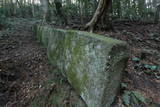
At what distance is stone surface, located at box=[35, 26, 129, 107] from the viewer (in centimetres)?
176

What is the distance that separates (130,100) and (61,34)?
83.5 inches

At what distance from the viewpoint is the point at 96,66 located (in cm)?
189

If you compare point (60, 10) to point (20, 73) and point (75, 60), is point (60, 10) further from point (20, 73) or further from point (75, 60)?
point (75, 60)

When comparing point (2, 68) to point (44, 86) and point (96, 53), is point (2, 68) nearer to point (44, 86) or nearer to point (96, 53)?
Result: point (44, 86)

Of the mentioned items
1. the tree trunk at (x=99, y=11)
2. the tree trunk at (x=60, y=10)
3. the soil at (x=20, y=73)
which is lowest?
the soil at (x=20, y=73)

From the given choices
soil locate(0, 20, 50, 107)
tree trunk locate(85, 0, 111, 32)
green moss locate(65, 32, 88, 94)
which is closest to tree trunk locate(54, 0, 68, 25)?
tree trunk locate(85, 0, 111, 32)

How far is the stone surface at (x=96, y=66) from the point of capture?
1759 mm

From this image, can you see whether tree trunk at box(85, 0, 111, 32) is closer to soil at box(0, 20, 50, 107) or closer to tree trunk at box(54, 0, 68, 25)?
soil at box(0, 20, 50, 107)

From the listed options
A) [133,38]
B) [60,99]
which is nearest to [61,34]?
[60,99]

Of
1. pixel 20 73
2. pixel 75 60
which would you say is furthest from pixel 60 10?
pixel 75 60

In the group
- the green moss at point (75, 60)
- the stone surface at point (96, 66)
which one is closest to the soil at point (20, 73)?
the green moss at point (75, 60)

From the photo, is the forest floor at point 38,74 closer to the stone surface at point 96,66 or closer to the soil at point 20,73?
the soil at point 20,73

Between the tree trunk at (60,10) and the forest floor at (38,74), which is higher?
the tree trunk at (60,10)

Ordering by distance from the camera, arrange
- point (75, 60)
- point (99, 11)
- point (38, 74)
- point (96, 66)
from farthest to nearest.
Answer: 1. point (99, 11)
2. point (38, 74)
3. point (75, 60)
4. point (96, 66)
